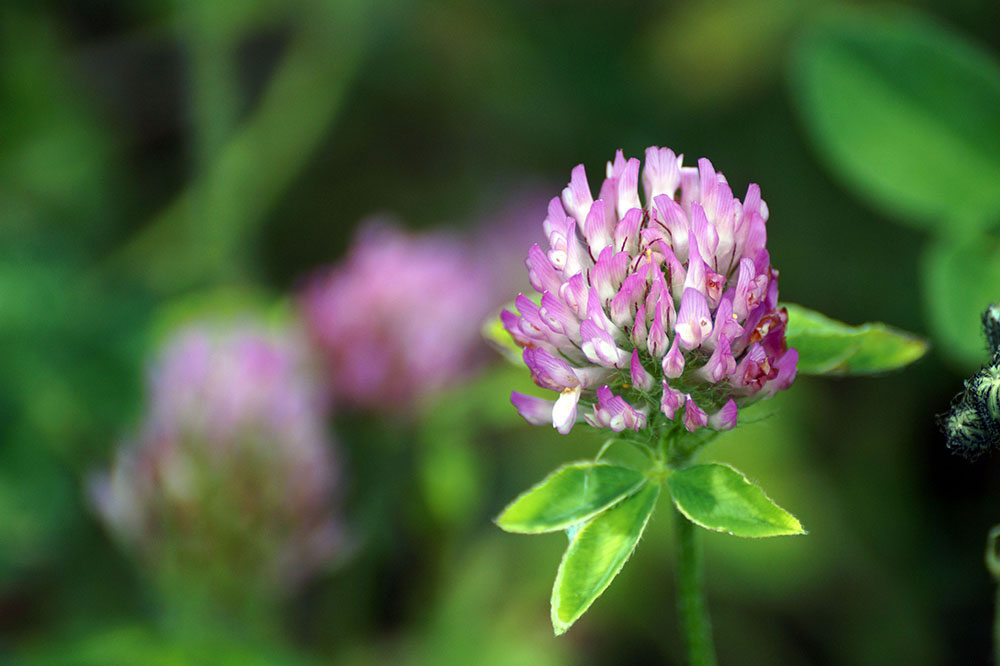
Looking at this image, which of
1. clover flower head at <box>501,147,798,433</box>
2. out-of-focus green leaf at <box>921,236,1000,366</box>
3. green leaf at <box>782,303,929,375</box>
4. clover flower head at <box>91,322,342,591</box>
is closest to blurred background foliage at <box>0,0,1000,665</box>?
out-of-focus green leaf at <box>921,236,1000,366</box>


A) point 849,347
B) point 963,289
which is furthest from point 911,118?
point 849,347

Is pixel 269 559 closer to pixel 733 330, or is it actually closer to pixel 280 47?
pixel 733 330

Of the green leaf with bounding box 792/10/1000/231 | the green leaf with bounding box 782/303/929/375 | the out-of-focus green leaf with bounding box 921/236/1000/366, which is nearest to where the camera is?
the green leaf with bounding box 782/303/929/375

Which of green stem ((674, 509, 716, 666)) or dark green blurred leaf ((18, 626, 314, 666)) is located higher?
dark green blurred leaf ((18, 626, 314, 666))

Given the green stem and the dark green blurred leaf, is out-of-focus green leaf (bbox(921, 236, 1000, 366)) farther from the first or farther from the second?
the dark green blurred leaf

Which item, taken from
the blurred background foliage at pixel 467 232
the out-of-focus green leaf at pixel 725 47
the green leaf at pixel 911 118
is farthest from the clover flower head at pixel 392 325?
the out-of-focus green leaf at pixel 725 47

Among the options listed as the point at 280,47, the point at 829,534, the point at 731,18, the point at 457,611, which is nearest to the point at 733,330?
the point at 457,611

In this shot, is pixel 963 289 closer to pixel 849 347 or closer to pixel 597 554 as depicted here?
pixel 849 347
